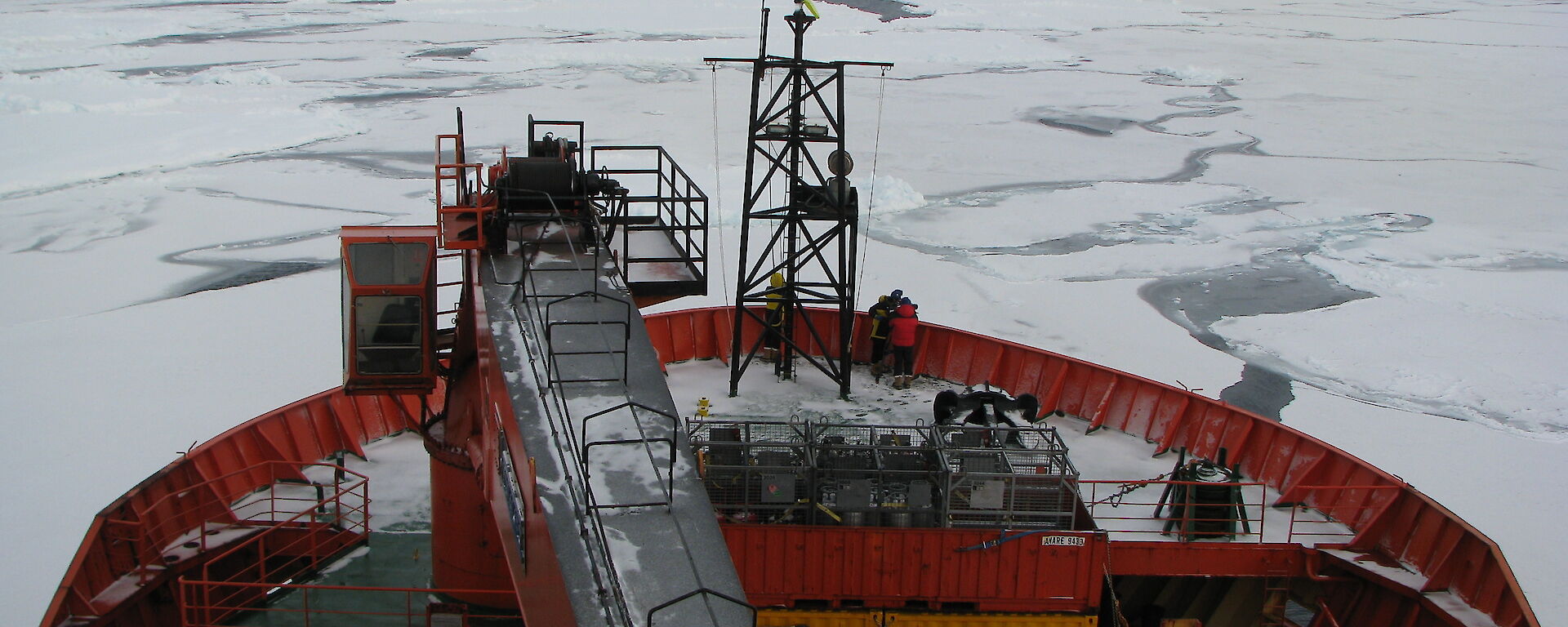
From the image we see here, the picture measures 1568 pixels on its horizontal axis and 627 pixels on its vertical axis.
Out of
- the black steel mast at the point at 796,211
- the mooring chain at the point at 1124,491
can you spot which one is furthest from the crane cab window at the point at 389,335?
the mooring chain at the point at 1124,491

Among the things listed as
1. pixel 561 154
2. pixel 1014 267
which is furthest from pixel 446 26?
pixel 561 154

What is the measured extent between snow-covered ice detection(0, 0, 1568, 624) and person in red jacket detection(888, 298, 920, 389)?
4.56 meters

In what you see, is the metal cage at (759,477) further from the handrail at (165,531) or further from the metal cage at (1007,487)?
the handrail at (165,531)

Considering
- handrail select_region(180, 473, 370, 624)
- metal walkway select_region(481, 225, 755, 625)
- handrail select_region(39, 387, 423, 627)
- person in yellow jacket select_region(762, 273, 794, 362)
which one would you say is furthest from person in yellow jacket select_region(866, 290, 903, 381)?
handrail select_region(180, 473, 370, 624)

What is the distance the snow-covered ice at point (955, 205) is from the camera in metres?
16.3

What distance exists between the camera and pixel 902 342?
14.8 m

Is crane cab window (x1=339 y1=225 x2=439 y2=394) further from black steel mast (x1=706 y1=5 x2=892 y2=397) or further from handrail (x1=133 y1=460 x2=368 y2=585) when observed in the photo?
black steel mast (x1=706 y1=5 x2=892 y2=397)

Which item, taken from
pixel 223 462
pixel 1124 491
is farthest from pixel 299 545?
pixel 1124 491

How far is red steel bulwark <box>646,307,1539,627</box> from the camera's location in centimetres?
1080

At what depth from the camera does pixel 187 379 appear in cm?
1691

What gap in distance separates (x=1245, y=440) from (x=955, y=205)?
1524 centimetres

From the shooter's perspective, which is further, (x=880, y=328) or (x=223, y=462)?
(x=880, y=328)

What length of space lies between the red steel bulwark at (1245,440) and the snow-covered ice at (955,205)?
199 cm

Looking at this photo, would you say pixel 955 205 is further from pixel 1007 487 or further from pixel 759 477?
pixel 759 477
